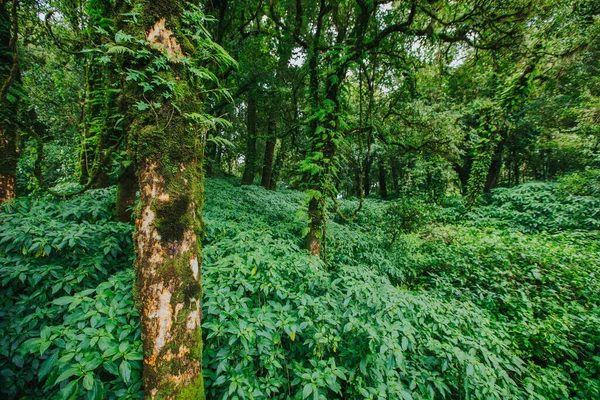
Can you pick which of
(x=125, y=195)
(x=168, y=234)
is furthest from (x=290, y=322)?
(x=125, y=195)

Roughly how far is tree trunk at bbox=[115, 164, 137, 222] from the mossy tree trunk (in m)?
2.71

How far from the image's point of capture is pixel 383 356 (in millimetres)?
2340

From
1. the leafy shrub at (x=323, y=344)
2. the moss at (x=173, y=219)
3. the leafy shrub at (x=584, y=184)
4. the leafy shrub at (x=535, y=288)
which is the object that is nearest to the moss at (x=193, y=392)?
the leafy shrub at (x=323, y=344)

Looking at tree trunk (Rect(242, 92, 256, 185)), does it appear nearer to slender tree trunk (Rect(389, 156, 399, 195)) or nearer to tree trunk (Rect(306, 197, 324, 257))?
tree trunk (Rect(306, 197, 324, 257))

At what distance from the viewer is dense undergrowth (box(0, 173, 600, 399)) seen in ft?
6.12

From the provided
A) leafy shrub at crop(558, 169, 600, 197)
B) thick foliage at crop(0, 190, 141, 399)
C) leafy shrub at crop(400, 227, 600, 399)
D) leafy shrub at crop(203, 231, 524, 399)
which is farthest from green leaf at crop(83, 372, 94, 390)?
leafy shrub at crop(558, 169, 600, 197)

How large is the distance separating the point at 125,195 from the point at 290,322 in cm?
364

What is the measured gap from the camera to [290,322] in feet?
7.99

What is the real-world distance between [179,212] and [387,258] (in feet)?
18.8

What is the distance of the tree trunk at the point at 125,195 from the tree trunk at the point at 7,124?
65.4 inches

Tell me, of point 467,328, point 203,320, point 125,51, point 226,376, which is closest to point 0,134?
point 125,51

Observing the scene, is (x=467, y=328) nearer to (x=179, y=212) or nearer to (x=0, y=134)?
(x=179, y=212)

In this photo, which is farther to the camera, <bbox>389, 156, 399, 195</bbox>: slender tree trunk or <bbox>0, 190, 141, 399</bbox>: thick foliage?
<bbox>389, 156, 399, 195</bbox>: slender tree trunk

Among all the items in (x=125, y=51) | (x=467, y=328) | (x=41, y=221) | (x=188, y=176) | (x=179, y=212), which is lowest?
(x=467, y=328)
